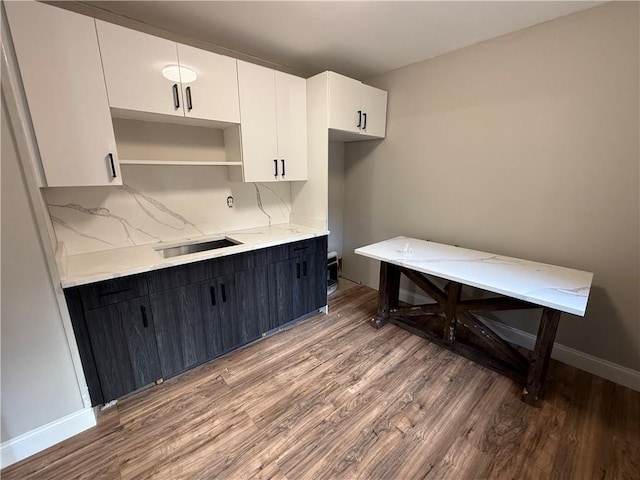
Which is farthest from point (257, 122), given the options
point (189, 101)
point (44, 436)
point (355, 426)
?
point (44, 436)

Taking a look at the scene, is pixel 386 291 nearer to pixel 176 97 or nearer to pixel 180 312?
pixel 180 312

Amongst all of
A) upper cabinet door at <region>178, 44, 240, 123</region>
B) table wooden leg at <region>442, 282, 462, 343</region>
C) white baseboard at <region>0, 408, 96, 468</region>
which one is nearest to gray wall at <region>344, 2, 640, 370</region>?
table wooden leg at <region>442, 282, 462, 343</region>

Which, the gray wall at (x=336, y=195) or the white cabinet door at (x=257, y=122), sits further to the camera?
the gray wall at (x=336, y=195)

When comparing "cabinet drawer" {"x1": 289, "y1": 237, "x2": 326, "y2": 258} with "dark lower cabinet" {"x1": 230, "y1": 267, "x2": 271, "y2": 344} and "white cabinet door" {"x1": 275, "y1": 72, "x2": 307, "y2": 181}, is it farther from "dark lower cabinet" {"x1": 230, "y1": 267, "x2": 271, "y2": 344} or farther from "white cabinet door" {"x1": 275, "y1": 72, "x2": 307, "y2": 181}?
"white cabinet door" {"x1": 275, "y1": 72, "x2": 307, "y2": 181}

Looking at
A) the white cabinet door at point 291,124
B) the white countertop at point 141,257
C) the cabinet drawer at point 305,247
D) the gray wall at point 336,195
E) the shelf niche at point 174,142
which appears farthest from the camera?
the gray wall at point 336,195

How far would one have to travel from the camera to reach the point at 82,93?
1585 millimetres

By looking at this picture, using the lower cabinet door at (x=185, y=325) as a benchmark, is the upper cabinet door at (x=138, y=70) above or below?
above

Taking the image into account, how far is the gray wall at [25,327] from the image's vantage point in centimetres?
132

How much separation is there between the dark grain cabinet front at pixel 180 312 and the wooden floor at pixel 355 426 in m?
0.21

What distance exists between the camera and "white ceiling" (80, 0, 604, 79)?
69.4 inches

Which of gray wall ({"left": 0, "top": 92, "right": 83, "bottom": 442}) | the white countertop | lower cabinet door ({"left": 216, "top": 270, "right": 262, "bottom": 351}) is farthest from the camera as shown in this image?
lower cabinet door ({"left": 216, "top": 270, "right": 262, "bottom": 351})

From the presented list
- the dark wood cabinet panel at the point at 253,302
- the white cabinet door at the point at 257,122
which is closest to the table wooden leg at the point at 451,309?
the dark wood cabinet panel at the point at 253,302

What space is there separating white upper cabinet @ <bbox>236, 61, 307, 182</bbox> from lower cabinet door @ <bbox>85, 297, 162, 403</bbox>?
1.26m

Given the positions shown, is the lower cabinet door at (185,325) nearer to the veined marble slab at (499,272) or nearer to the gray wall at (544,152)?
the veined marble slab at (499,272)
